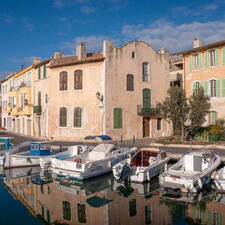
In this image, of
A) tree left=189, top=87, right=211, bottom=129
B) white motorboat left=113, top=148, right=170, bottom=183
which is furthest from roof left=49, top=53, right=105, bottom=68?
white motorboat left=113, top=148, right=170, bottom=183

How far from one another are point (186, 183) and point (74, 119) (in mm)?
17445

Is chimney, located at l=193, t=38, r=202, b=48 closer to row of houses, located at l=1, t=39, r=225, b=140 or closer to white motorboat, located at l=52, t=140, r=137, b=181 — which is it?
row of houses, located at l=1, t=39, r=225, b=140

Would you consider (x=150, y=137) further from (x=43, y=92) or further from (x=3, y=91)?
(x=3, y=91)

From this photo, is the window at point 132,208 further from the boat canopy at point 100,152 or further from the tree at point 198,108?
the tree at point 198,108

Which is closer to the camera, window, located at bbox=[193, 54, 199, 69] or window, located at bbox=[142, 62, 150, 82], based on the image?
window, located at bbox=[193, 54, 199, 69]

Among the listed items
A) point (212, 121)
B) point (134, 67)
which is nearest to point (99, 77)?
point (134, 67)

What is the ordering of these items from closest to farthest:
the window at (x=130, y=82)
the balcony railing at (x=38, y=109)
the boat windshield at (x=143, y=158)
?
the boat windshield at (x=143, y=158) → the window at (x=130, y=82) → the balcony railing at (x=38, y=109)

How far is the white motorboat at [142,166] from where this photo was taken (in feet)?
53.6

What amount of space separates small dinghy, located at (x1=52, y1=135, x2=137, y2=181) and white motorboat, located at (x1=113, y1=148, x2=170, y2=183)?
4.94 ft

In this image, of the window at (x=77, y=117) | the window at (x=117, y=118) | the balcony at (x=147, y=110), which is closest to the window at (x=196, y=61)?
the balcony at (x=147, y=110)

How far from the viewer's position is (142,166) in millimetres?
18062

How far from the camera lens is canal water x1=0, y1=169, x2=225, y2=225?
11695 millimetres

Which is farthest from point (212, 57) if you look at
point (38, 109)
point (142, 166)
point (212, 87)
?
point (38, 109)

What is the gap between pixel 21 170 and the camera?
20.5 m
